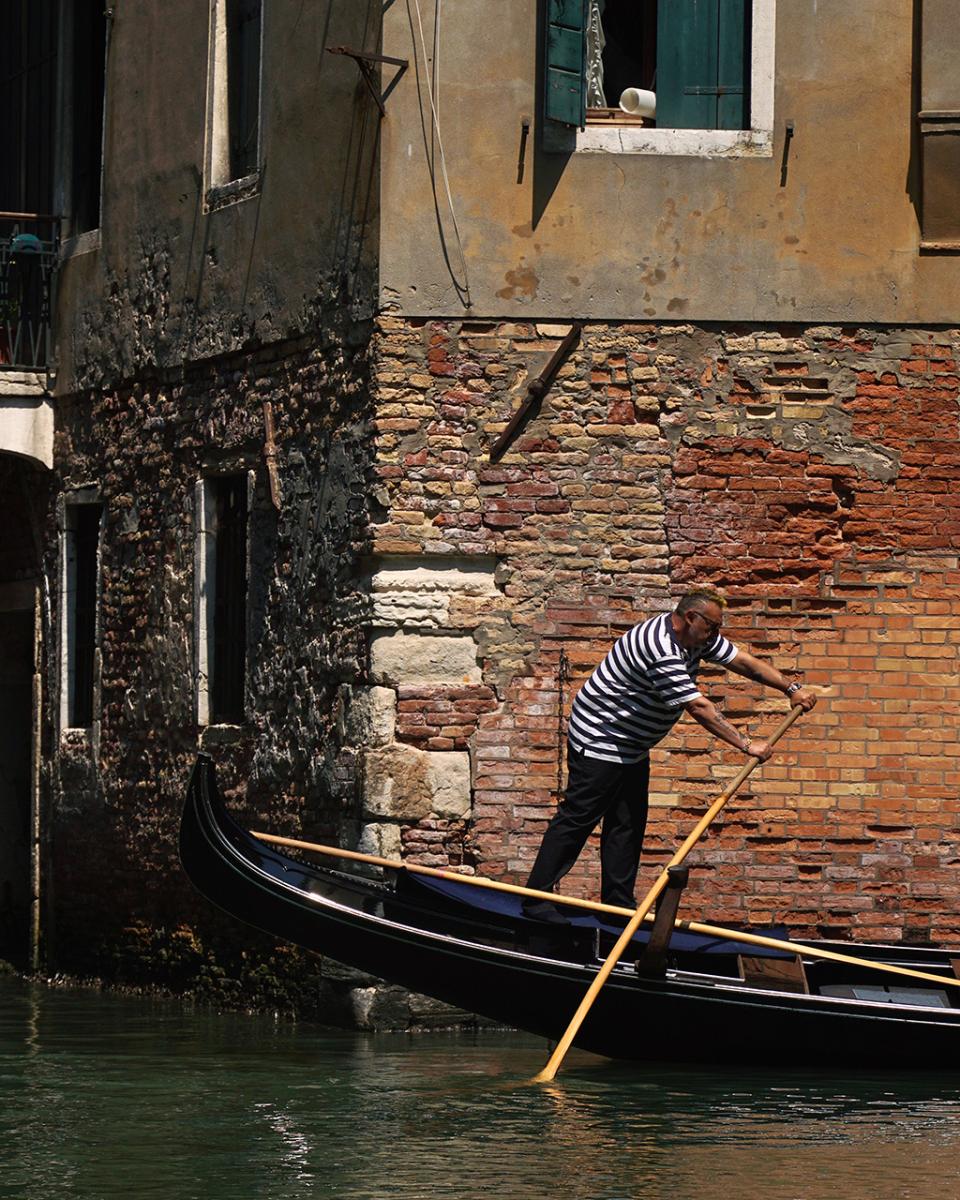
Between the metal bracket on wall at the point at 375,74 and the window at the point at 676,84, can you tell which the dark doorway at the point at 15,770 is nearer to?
the metal bracket on wall at the point at 375,74

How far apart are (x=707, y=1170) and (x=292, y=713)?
499cm

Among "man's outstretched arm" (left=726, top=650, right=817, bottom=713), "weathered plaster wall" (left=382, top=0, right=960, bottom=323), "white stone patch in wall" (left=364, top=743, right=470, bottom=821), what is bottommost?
"white stone patch in wall" (left=364, top=743, right=470, bottom=821)

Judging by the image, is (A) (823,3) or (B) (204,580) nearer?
(A) (823,3)

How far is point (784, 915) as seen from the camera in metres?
10.8

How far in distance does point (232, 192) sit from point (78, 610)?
3.00 m

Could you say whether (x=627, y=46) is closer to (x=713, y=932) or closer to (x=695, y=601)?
(x=695, y=601)

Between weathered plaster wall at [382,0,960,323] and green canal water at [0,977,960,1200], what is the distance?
137 inches

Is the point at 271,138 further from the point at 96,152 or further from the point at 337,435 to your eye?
the point at 96,152

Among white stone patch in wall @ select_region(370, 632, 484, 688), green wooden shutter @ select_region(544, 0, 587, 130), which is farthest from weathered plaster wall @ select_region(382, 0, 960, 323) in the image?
white stone patch in wall @ select_region(370, 632, 484, 688)

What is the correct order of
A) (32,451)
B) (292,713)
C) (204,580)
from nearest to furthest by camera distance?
(292,713) < (204,580) < (32,451)

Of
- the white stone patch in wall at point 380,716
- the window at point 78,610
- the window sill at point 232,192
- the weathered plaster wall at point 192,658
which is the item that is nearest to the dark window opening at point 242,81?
the window sill at point 232,192

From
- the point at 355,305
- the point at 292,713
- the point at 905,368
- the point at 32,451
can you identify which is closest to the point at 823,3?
the point at 905,368

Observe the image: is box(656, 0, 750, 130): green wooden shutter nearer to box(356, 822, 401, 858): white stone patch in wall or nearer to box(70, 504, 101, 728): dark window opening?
box(356, 822, 401, 858): white stone patch in wall

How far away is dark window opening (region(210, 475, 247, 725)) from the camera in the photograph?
12.3 meters
